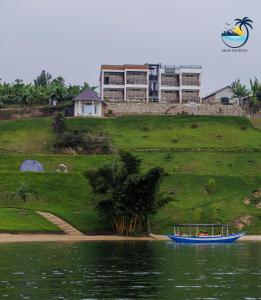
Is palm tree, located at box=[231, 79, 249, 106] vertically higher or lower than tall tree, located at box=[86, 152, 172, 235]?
higher

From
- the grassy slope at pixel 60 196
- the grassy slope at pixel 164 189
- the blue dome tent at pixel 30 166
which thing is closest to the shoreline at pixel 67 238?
the grassy slope at pixel 164 189

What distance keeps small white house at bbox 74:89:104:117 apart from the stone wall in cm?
613

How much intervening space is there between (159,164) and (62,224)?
42507mm

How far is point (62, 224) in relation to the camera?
291 ft

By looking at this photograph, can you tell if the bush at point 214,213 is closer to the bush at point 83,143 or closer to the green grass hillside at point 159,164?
the green grass hillside at point 159,164

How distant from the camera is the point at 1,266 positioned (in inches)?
1971

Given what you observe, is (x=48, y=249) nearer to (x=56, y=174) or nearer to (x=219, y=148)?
(x=56, y=174)

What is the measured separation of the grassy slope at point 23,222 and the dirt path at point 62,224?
2.95 ft

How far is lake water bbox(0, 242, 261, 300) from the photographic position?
38.0m

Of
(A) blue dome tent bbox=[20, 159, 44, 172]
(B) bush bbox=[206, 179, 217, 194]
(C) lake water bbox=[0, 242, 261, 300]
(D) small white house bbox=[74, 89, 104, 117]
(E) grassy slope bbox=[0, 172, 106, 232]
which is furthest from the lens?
(D) small white house bbox=[74, 89, 104, 117]

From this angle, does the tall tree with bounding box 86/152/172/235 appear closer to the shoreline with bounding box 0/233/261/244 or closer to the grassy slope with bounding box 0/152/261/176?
the shoreline with bounding box 0/233/261/244

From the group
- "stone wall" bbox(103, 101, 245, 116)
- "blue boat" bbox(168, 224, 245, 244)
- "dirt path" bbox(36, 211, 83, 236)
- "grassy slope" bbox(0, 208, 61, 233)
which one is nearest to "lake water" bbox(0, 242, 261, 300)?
"blue boat" bbox(168, 224, 245, 244)

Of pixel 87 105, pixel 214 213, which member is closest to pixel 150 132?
pixel 87 105

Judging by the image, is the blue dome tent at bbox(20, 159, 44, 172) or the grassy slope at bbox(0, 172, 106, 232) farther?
the blue dome tent at bbox(20, 159, 44, 172)
